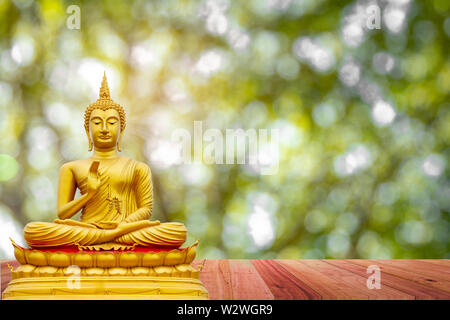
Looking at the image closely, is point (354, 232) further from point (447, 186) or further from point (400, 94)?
point (400, 94)

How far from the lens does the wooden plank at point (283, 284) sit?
8.82 ft

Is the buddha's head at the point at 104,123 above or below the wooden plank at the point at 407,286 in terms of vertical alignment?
above

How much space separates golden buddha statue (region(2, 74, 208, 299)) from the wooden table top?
301 mm

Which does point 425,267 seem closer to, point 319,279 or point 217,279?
point 319,279

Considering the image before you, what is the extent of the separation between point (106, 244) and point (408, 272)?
2173 millimetres

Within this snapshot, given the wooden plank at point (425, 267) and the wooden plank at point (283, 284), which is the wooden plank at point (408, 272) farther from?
the wooden plank at point (283, 284)

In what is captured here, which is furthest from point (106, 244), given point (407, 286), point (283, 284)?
point (407, 286)

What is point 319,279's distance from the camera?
3.32m

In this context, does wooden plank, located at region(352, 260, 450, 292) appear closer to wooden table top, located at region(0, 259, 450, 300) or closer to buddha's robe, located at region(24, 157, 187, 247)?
wooden table top, located at region(0, 259, 450, 300)

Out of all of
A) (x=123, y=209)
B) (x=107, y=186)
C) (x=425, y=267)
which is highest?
(x=107, y=186)

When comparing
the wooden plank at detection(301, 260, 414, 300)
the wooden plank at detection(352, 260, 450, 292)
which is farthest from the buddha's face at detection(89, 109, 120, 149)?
the wooden plank at detection(352, 260, 450, 292)

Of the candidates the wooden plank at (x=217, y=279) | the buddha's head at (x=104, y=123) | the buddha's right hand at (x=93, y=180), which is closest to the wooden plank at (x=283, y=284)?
the wooden plank at (x=217, y=279)

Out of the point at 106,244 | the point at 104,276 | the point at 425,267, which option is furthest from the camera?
the point at 425,267
